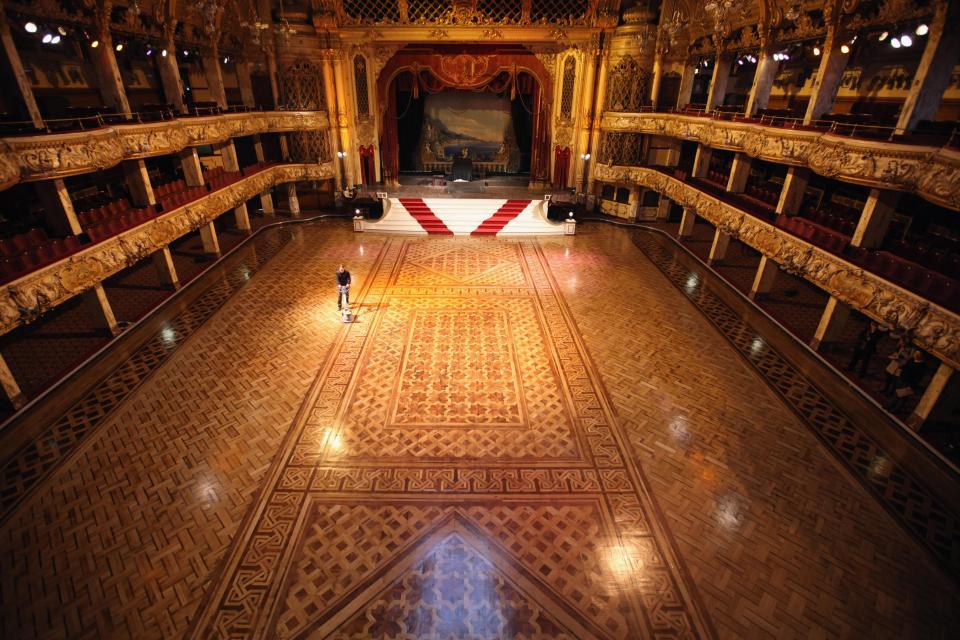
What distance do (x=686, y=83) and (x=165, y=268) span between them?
1891 centimetres

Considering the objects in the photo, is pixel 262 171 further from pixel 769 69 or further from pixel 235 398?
pixel 769 69

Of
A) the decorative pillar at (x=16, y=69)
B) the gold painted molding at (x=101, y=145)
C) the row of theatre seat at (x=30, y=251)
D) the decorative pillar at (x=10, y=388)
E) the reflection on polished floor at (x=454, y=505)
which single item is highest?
the decorative pillar at (x=16, y=69)

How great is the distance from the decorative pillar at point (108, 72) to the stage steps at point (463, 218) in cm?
811

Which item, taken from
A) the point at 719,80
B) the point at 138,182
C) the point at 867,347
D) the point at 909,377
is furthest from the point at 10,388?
the point at 719,80

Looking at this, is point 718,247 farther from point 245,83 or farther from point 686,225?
point 245,83

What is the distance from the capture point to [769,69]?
1288 centimetres

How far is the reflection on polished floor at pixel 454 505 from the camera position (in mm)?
5230

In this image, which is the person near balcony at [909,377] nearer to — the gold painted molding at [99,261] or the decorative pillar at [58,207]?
the gold painted molding at [99,261]

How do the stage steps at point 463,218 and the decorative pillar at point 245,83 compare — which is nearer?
the decorative pillar at point 245,83

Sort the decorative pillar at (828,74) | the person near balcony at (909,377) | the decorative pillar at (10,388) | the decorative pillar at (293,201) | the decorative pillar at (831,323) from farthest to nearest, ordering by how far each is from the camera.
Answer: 1. the decorative pillar at (293,201)
2. the decorative pillar at (828,74)
3. the decorative pillar at (831,323)
4. the person near balcony at (909,377)
5. the decorative pillar at (10,388)

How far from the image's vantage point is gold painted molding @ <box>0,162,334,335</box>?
791 cm

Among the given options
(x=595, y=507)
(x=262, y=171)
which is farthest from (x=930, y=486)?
(x=262, y=171)

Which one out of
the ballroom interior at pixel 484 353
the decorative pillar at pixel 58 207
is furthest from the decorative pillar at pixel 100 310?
the decorative pillar at pixel 58 207

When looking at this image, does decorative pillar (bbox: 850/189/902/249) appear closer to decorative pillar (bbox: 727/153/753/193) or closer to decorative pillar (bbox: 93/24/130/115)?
decorative pillar (bbox: 727/153/753/193)
